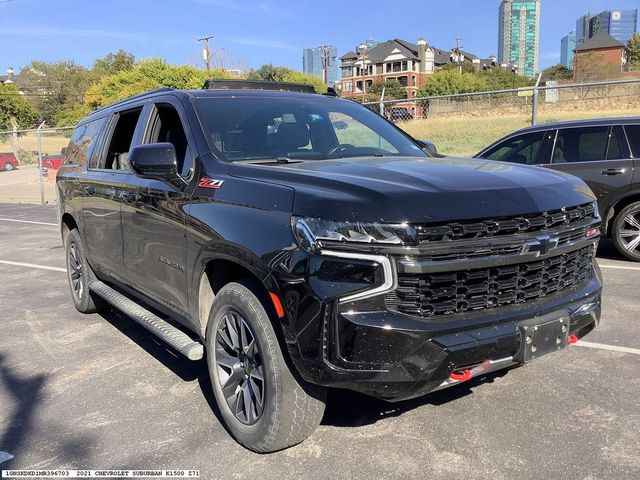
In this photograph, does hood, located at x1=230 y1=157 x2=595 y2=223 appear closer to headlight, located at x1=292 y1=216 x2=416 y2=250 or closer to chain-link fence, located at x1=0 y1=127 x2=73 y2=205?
headlight, located at x1=292 y1=216 x2=416 y2=250

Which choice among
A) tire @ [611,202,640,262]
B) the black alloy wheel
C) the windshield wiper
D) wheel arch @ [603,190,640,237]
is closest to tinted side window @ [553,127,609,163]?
wheel arch @ [603,190,640,237]

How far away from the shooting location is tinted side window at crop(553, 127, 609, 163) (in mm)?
7457

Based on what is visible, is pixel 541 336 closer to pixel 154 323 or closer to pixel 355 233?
pixel 355 233

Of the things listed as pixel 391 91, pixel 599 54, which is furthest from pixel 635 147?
pixel 599 54

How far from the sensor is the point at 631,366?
3.98 metres

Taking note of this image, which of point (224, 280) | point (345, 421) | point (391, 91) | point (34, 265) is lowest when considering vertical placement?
point (34, 265)

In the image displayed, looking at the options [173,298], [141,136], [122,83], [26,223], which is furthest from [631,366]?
[122,83]

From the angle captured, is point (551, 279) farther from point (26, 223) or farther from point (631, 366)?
point (26, 223)

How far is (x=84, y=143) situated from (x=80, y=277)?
4.47 feet

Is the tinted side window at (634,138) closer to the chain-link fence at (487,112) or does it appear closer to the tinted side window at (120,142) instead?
the tinted side window at (120,142)

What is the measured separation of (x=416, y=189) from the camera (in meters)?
2.61

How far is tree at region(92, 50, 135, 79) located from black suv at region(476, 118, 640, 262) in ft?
255

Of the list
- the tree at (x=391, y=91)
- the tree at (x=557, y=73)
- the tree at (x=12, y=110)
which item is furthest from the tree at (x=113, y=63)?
the tree at (x=557, y=73)

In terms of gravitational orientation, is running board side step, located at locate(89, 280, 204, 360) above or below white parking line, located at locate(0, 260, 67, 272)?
above
